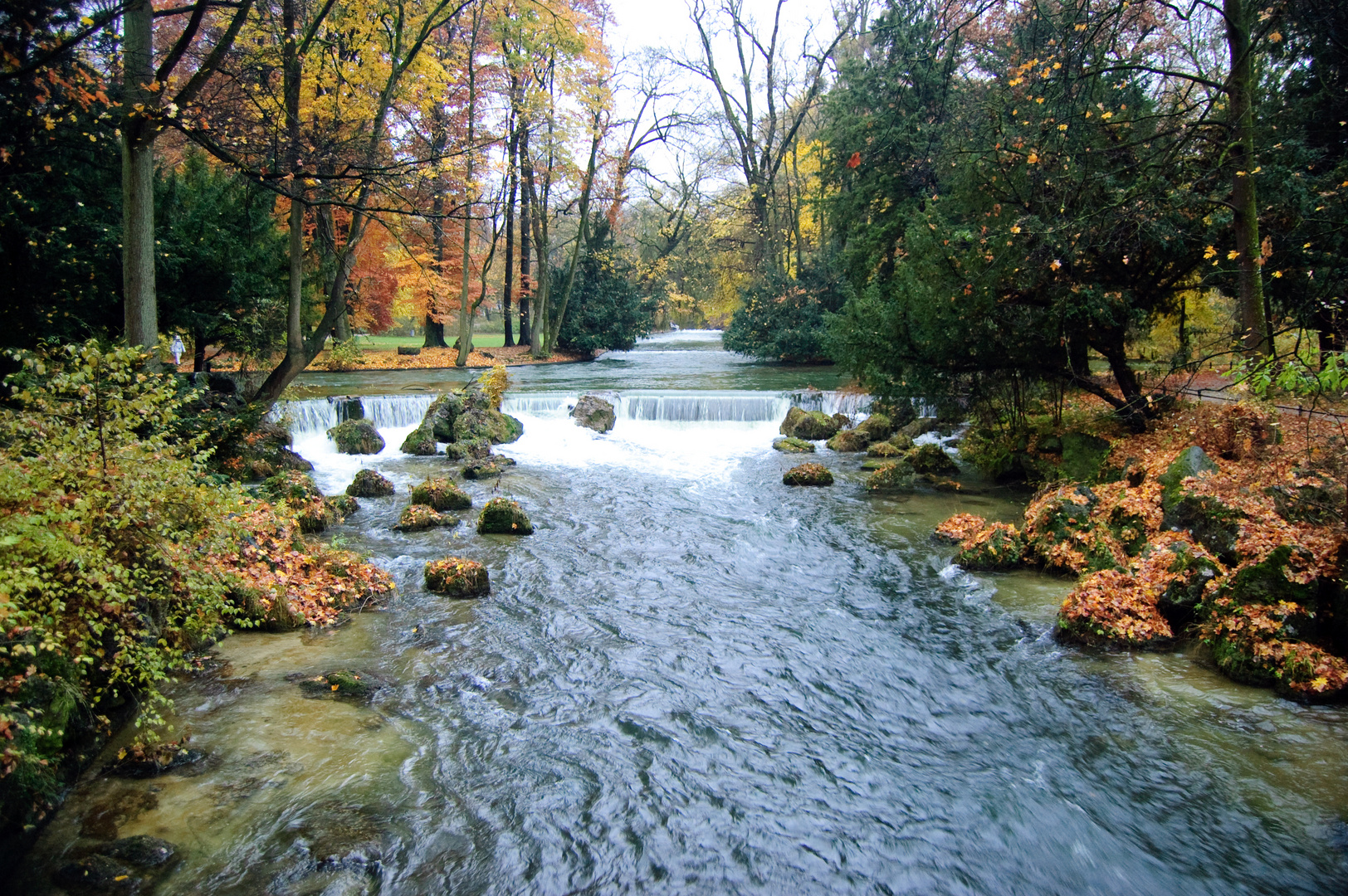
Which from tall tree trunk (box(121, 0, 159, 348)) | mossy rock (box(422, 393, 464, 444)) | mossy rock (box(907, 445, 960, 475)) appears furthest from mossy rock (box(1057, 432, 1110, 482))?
tall tree trunk (box(121, 0, 159, 348))

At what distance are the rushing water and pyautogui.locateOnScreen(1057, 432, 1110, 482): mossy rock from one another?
3.14 m

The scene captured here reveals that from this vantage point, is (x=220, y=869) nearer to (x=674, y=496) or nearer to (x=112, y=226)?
(x=674, y=496)

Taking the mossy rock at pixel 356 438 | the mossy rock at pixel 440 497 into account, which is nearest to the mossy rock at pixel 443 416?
the mossy rock at pixel 356 438

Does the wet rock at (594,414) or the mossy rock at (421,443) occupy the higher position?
the wet rock at (594,414)

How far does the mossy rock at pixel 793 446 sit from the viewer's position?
15594 mm

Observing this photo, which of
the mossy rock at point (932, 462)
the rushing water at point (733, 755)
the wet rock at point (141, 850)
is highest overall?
the mossy rock at point (932, 462)

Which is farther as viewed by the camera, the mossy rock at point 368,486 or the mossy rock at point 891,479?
the mossy rock at point 891,479

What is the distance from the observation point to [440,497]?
421 inches

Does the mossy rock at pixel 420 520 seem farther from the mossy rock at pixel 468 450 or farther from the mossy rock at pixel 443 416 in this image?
the mossy rock at pixel 443 416

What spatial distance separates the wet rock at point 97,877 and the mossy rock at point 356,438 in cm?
1193

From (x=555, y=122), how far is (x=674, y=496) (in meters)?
18.1

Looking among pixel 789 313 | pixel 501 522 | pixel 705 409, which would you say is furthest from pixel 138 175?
pixel 789 313

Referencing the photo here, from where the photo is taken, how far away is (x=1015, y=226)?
8.71 meters

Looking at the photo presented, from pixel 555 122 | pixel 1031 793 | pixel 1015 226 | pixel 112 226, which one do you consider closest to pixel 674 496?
pixel 1015 226
